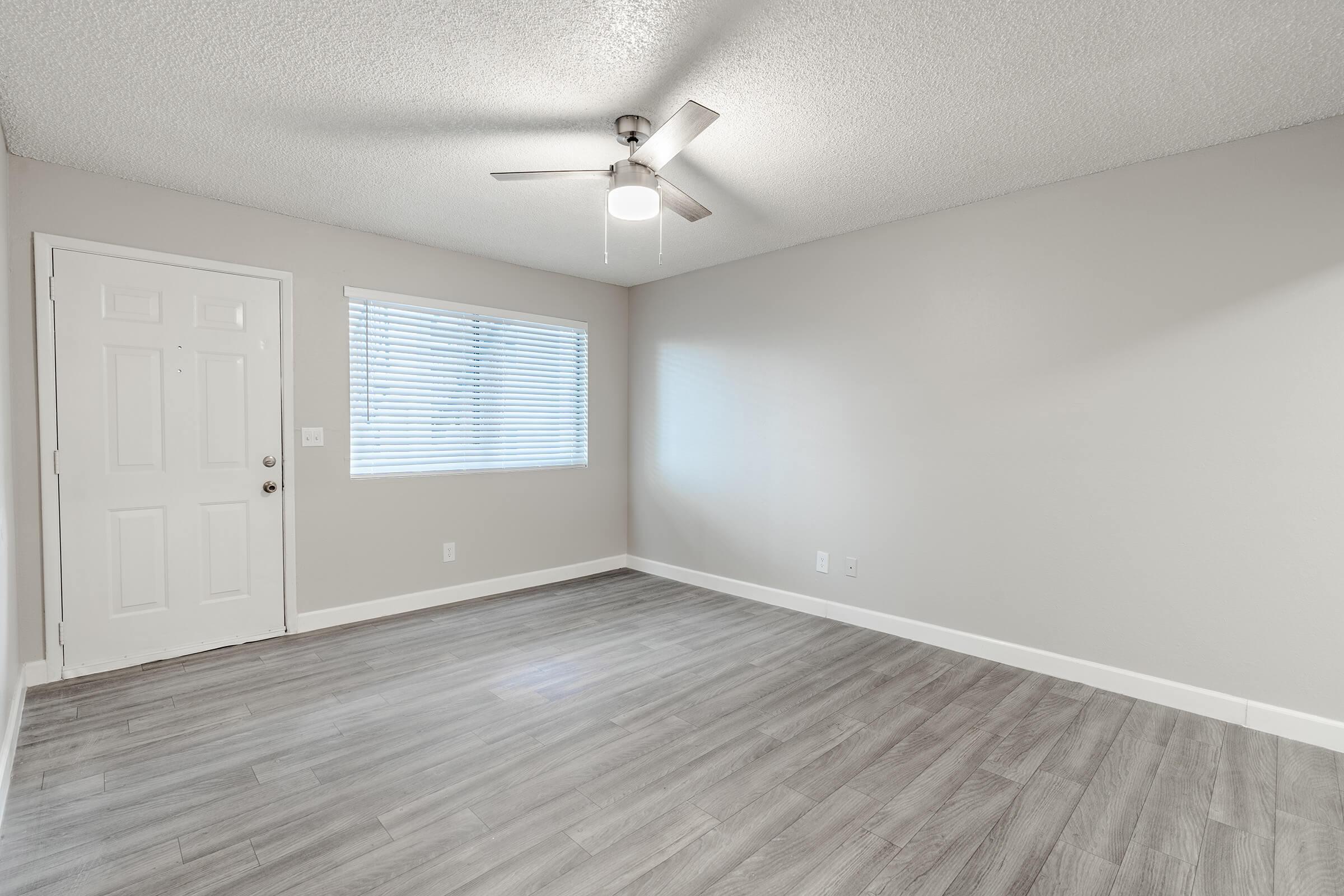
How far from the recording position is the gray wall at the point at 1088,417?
2.54m

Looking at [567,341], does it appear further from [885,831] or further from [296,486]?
[885,831]

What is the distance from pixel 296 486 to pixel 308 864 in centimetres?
251

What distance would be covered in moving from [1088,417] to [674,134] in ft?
7.91

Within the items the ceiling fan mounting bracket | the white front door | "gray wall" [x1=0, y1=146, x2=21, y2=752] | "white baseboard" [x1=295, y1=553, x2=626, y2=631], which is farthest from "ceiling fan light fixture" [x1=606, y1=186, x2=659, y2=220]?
"white baseboard" [x1=295, y1=553, x2=626, y2=631]

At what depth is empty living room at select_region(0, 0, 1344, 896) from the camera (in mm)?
1925

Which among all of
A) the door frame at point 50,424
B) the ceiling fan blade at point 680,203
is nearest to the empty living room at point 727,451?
the door frame at point 50,424

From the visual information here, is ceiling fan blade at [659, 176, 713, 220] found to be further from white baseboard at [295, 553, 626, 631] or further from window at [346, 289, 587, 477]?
white baseboard at [295, 553, 626, 631]

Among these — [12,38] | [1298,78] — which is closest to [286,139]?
[12,38]

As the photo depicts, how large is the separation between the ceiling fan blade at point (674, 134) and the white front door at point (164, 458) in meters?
2.55

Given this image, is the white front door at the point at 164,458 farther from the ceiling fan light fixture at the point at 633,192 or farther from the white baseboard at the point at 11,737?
the ceiling fan light fixture at the point at 633,192

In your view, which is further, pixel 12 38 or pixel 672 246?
pixel 672 246

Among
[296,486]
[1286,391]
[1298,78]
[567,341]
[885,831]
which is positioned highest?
[1298,78]

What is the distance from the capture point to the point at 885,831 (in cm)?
194

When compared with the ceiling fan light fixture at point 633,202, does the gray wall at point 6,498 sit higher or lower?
lower
